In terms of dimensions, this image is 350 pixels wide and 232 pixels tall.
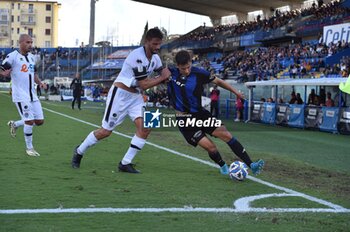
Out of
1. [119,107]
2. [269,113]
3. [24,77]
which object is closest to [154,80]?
[119,107]

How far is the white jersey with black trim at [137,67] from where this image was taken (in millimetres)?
7965

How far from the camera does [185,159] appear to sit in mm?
10352

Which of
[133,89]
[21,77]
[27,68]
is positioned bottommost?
[133,89]

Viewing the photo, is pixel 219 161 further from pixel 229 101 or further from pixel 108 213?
pixel 229 101

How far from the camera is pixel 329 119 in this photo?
68.2 ft

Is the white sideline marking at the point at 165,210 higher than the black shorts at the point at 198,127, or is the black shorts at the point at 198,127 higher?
the black shorts at the point at 198,127

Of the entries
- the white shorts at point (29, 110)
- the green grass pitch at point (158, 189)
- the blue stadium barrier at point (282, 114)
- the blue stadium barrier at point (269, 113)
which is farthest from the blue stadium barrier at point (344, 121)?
the white shorts at point (29, 110)

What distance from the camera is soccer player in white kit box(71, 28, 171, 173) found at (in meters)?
7.96

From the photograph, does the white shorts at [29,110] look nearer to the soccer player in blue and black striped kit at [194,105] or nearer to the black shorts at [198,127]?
the soccer player in blue and black striped kit at [194,105]

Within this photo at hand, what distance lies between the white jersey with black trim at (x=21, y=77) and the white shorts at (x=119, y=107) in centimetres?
235

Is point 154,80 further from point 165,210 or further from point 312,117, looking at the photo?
point 312,117

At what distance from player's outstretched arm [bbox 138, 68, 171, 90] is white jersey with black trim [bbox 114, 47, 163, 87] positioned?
0.29 ft

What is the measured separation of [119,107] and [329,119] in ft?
46.8

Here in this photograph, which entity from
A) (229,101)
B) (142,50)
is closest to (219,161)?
(142,50)
